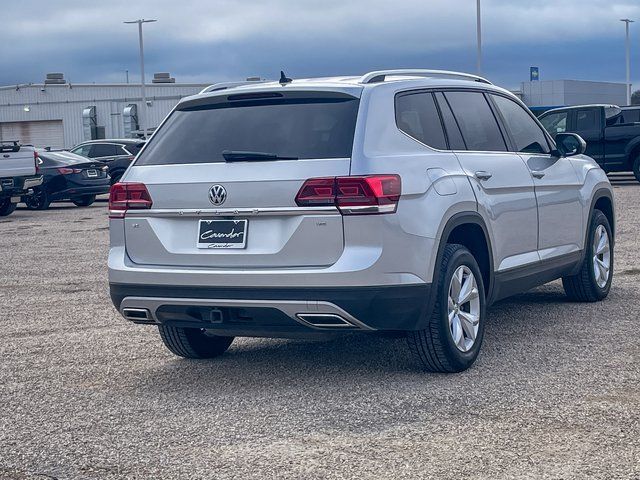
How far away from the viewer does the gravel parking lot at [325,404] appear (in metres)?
4.84

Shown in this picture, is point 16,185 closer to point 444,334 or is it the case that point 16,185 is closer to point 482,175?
point 482,175

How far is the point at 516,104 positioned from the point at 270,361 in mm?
2810

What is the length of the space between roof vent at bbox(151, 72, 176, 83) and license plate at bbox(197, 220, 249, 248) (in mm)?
68167

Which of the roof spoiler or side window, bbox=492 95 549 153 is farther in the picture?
the roof spoiler

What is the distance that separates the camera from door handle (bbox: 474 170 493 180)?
22.7ft

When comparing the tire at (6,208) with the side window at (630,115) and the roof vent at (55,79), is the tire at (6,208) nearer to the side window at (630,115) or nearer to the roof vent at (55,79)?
the side window at (630,115)

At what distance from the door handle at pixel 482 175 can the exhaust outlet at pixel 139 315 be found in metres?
2.15

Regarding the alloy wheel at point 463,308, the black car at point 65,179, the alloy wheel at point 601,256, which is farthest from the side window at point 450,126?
the black car at point 65,179

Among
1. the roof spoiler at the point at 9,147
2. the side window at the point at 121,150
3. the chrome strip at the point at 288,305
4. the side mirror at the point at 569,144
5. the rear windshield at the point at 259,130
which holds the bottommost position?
the side window at the point at 121,150

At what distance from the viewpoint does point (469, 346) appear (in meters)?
6.66

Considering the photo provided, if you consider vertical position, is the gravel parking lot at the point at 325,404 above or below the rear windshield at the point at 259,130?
below

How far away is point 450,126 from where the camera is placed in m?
7.03

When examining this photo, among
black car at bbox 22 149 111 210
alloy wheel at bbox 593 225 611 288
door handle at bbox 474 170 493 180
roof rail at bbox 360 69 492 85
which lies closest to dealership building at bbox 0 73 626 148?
black car at bbox 22 149 111 210

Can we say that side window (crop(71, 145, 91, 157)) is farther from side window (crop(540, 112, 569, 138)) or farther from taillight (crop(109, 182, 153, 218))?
taillight (crop(109, 182, 153, 218))
